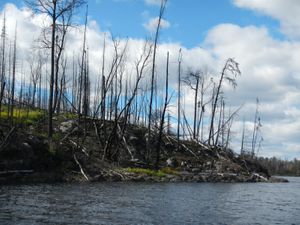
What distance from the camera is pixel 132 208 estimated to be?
1991 centimetres

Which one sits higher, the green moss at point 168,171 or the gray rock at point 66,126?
the gray rock at point 66,126

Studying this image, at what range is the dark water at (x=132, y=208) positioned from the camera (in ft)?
54.5

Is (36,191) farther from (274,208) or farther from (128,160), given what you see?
(128,160)

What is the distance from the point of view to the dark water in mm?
16625

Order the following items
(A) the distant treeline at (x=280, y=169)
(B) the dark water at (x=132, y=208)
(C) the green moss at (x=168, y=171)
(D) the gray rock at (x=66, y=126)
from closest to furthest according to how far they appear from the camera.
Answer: (B) the dark water at (x=132, y=208) → (C) the green moss at (x=168, y=171) → (D) the gray rock at (x=66, y=126) → (A) the distant treeline at (x=280, y=169)

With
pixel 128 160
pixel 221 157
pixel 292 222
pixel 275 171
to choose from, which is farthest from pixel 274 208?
pixel 275 171

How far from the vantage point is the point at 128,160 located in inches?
1670

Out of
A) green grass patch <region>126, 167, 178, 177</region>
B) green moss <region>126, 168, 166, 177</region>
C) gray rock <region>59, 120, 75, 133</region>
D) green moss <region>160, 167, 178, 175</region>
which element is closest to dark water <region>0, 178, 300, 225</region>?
green moss <region>126, 168, 166, 177</region>

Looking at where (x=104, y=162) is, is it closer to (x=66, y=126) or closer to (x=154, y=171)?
(x=154, y=171)

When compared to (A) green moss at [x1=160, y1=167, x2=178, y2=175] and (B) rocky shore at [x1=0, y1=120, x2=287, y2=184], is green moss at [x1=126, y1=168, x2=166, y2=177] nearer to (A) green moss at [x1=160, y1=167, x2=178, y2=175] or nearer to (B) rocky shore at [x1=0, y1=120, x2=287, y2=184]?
(B) rocky shore at [x1=0, y1=120, x2=287, y2=184]

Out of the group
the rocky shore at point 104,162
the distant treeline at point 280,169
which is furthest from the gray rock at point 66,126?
the distant treeline at point 280,169

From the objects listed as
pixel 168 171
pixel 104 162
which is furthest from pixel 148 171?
pixel 104 162

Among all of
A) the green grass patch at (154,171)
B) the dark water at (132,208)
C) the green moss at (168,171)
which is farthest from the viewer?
the green moss at (168,171)

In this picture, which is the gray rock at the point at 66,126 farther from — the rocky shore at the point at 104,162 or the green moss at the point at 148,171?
the green moss at the point at 148,171
